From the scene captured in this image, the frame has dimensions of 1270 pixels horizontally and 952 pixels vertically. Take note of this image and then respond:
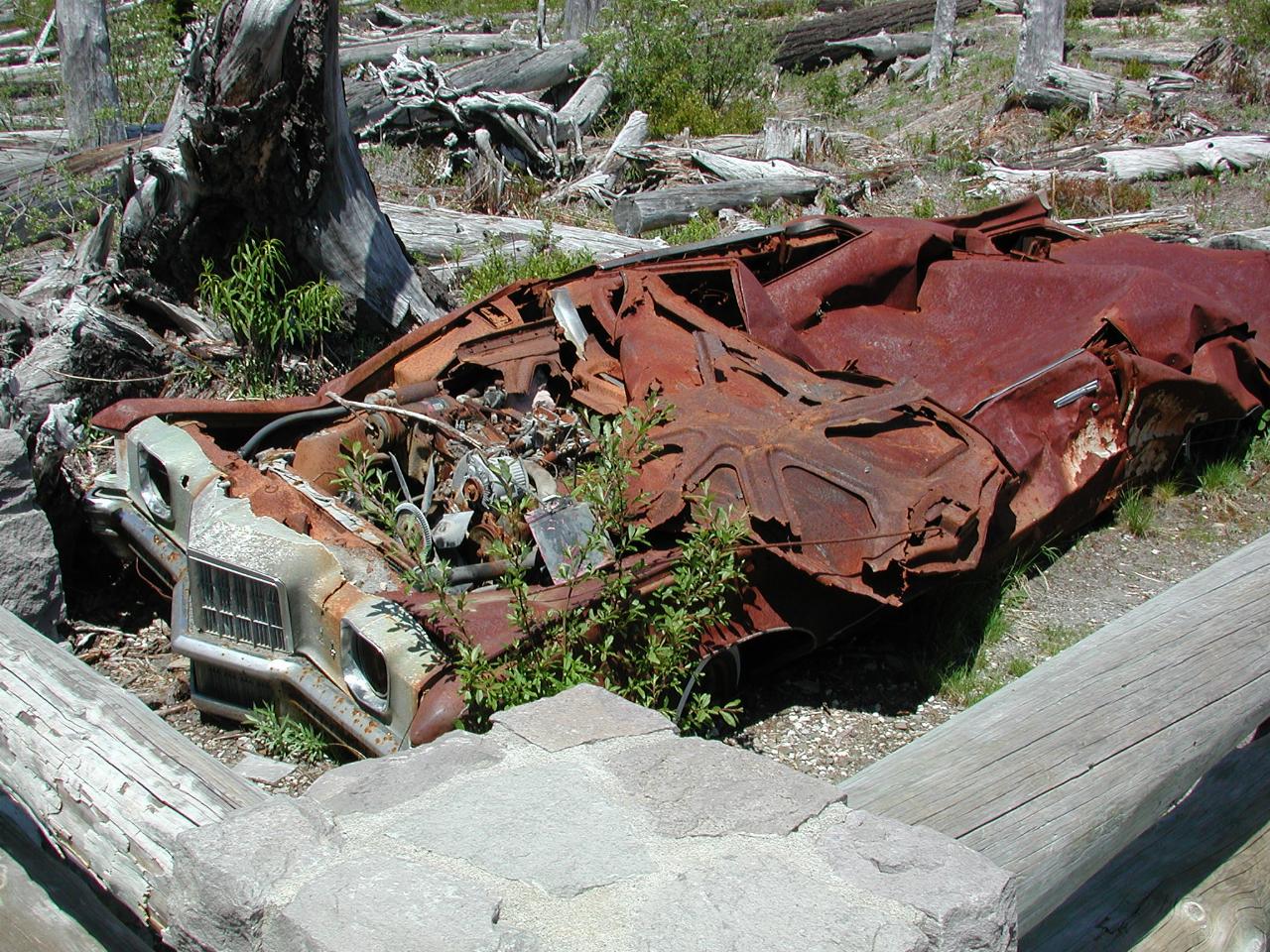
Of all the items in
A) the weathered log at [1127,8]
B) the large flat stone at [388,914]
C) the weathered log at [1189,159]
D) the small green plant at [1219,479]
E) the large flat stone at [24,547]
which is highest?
the large flat stone at [388,914]

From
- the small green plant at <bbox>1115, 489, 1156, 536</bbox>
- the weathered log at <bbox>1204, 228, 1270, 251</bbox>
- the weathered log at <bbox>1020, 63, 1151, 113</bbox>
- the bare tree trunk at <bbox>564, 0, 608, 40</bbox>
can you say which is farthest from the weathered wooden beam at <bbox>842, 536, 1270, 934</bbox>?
the bare tree trunk at <bbox>564, 0, 608, 40</bbox>

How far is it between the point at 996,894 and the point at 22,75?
15283mm

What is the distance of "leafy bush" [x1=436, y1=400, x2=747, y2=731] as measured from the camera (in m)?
3.28

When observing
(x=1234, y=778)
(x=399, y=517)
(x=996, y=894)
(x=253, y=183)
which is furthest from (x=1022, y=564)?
(x=253, y=183)

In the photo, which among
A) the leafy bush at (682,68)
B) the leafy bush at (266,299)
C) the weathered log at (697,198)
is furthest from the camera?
the leafy bush at (682,68)

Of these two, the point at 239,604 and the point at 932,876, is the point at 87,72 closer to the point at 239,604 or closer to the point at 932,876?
the point at 239,604

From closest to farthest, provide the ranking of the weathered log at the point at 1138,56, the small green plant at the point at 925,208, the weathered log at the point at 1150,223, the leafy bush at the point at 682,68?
1. the weathered log at the point at 1150,223
2. the small green plant at the point at 925,208
3. the leafy bush at the point at 682,68
4. the weathered log at the point at 1138,56

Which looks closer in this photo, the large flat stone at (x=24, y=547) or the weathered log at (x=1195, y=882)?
the weathered log at (x=1195, y=882)

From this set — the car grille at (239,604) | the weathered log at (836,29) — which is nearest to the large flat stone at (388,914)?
the car grille at (239,604)

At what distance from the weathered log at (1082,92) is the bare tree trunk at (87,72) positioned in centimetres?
890

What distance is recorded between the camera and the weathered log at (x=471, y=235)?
851 centimetres

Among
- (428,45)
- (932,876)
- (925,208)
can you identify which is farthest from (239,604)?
(428,45)

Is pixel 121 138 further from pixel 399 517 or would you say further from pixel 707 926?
pixel 707 926

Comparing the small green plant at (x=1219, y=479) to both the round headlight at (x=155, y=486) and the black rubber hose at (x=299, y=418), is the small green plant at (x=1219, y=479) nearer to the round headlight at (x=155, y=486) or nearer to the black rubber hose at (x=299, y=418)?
the black rubber hose at (x=299, y=418)
